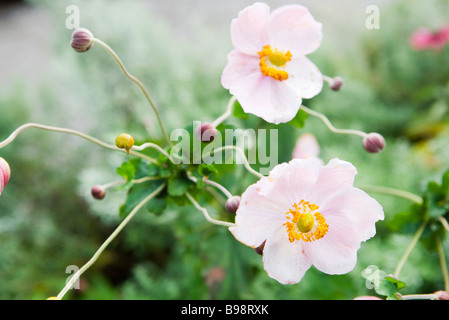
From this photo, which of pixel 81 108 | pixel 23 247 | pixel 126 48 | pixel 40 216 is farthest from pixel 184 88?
pixel 23 247

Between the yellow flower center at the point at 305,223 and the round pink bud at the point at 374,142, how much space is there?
0.41ft

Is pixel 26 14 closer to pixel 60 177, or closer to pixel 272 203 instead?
pixel 60 177

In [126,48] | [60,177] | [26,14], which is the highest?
[26,14]

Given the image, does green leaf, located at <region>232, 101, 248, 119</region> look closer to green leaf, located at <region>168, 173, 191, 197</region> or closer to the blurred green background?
green leaf, located at <region>168, 173, 191, 197</region>

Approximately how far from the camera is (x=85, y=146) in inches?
56.3

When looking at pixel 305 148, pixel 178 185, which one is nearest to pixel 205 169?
pixel 178 185

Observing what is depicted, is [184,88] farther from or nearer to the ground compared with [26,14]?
nearer to the ground

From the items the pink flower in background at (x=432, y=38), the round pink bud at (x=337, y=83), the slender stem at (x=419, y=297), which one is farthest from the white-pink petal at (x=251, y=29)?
the pink flower in background at (x=432, y=38)

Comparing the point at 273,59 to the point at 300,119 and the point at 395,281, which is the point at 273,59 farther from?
the point at 395,281

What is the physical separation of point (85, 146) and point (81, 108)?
136 mm

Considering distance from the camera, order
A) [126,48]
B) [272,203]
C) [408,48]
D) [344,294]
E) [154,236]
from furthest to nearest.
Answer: [408,48], [126,48], [154,236], [344,294], [272,203]

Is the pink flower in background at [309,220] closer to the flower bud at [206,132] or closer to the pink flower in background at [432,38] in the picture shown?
the flower bud at [206,132]

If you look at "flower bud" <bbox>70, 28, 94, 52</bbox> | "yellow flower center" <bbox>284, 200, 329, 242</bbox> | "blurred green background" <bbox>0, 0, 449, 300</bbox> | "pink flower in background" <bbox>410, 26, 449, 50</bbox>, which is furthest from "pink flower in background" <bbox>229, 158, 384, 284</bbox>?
"pink flower in background" <bbox>410, 26, 449, 50</bbox>

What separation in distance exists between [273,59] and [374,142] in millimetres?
162
